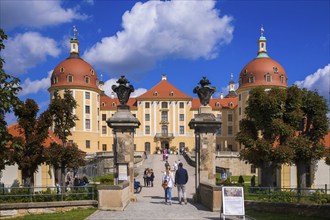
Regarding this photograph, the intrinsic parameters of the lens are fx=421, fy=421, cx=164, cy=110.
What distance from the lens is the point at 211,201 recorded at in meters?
15.4

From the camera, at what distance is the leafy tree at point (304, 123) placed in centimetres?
2561

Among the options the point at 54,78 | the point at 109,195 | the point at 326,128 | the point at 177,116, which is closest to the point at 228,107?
the point at 177,116

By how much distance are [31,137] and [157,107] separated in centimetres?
5599

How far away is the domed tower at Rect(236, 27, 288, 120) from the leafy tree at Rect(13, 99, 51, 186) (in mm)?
50342

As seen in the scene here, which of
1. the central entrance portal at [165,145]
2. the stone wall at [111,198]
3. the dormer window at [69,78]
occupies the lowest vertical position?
the central entrance portal at [165,145]

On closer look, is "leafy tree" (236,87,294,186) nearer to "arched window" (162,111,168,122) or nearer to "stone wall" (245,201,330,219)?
"stone wall" (245,201,330,219)

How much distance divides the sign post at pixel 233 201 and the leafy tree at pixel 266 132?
11375mm

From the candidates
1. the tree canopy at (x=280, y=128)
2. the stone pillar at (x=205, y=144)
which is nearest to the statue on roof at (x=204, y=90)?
the stone pillar at (x=205, y=144)

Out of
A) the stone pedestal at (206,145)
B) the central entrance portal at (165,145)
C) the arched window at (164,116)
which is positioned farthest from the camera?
the arched window at (164,116)

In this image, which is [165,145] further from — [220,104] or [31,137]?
[31,137]

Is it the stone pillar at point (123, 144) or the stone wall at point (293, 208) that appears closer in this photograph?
the stone wall at point (293, 208)

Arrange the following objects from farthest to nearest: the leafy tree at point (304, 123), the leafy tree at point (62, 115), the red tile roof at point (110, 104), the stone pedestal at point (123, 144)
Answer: the red tile roof at point (110, 104)
the leafy tree at point (304, 123)
the leafy tree at point (62, 115)
the stone pedestal at point (123, 144)

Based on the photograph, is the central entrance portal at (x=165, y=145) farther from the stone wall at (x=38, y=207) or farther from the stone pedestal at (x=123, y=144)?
the stone wall at (x=38, y=207)

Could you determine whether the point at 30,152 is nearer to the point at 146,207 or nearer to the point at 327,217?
the point at 146,207
